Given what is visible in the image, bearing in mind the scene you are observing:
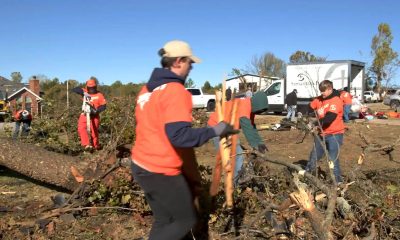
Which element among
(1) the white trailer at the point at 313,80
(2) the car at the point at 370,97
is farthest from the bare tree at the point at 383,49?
(1) the white trailer at the point at 313,80

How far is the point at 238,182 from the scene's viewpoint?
5.01 metres

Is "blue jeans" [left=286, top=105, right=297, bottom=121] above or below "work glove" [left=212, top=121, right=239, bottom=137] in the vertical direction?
below

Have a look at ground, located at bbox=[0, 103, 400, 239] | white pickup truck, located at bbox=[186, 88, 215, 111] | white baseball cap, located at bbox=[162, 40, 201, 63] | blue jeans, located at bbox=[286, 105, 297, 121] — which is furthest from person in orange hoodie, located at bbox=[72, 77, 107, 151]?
white pickup truck, located at bbox=[186, 88, 215, 111]

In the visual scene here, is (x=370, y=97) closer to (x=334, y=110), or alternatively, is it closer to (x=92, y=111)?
(x=92, y=111)

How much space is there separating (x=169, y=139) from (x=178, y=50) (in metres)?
0.56

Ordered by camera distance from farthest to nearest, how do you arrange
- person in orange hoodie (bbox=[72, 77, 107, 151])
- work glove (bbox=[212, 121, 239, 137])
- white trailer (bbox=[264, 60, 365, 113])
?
white trailer (bbox=[264, 60, 365, 113])
person in orange hoodie (bbox=[72, 77, 107, 151])
work glove (bbox=[212, 121, 239, 137])

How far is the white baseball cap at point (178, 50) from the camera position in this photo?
104 inches

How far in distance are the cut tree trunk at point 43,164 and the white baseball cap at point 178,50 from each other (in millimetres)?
2797

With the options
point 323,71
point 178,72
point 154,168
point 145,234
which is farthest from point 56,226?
point 323,71

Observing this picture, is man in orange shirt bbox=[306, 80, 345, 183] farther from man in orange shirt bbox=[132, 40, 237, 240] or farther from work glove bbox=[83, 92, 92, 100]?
work glove bbox=[83, 92, 92, 100]

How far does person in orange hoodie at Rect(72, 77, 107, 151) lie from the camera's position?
8586 mm

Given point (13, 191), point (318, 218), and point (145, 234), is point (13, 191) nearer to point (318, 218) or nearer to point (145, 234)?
point (145, 234)

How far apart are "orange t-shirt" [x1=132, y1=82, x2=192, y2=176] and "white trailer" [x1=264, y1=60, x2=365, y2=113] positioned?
18842mm

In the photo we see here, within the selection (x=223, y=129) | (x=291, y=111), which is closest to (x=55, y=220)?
(x=223, y=129)
